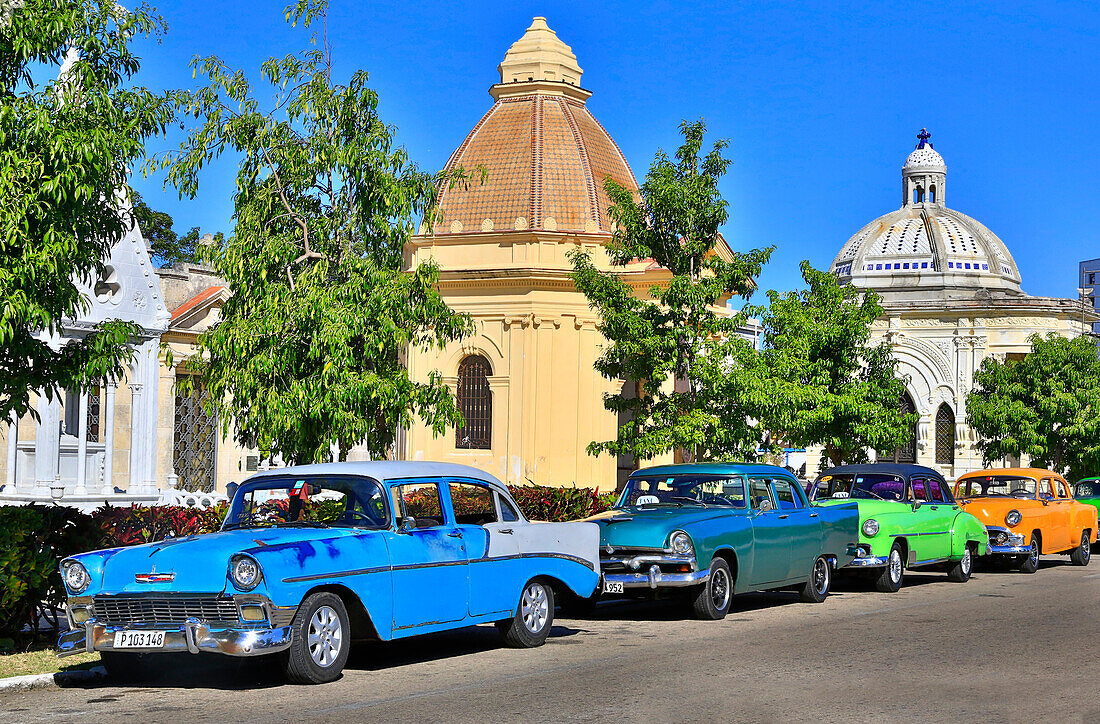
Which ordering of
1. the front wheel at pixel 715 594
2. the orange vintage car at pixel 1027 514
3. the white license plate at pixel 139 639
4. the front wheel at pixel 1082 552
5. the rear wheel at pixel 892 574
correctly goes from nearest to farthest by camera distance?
the white license plate at pixel 139 639, the front wheel at pixel 715 594, the rear wheel at pixel 892 574, the orange vintage car at pixel 1027 514, the front wheel at pixel 1082 552

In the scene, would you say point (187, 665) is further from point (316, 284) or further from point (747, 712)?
point (316, 284)

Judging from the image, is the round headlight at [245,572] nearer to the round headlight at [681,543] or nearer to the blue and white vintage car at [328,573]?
the blue and white vintage car at [328,573]

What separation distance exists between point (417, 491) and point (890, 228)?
71693 millimetres

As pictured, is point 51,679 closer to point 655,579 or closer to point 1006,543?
point 655,579

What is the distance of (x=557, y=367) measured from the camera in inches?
1371

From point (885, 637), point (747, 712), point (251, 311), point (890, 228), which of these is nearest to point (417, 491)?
point (747, 712)

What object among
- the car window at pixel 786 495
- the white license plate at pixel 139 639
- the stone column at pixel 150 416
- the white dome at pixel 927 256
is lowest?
the white license plate at pixel 139 639

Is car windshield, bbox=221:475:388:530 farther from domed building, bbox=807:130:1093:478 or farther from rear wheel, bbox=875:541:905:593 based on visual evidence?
domed building, bbox=807:130:1093:478

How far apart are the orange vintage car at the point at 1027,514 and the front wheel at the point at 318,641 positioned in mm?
Result: 14441

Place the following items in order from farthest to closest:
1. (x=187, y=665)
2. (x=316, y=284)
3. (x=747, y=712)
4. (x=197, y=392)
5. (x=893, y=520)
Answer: (x=197, y=392) < (x=893, y=520) < (x=316, y=284) < (x=187, y=665) < (x=747, y=712)

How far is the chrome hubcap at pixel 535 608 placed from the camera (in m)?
11.7

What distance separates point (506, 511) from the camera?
11.7 m

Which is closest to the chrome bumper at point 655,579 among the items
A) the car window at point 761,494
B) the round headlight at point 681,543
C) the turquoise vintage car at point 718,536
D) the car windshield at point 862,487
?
the turquoise vintage car at point 718,536

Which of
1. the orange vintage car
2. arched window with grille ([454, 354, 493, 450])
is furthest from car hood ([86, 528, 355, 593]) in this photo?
arched window with grille ([454, 354, 493, 450])
